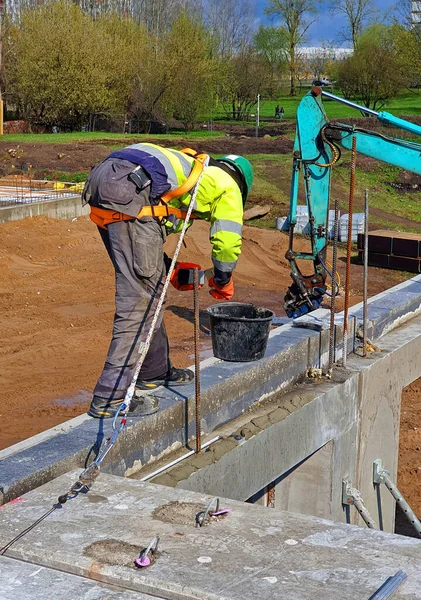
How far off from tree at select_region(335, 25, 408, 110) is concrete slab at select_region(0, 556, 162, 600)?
143 ft

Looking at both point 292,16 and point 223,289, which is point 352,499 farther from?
point 292,16

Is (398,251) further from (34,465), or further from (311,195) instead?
(34,465)

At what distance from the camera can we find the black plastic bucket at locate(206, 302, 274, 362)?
6328 mm

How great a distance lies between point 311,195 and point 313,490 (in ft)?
12.5

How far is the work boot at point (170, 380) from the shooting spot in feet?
18.6

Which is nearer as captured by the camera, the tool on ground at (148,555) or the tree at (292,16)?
the tool on ground at (148,555)

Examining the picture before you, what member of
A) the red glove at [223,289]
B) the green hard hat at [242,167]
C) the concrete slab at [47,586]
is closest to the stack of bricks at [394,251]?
the green hard hat at [242,167]

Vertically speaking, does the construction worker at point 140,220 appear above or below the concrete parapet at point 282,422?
above

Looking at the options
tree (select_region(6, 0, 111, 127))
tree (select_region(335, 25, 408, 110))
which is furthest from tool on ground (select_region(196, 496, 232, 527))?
tree (select_region(335, 25, 408, 110))

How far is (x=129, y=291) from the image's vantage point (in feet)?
17.3

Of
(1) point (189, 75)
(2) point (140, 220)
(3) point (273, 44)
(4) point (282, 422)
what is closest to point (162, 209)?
(2) point (140, 220)

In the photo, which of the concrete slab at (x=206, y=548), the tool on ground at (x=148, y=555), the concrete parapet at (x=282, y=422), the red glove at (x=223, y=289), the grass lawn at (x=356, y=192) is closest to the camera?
the concrete slab at (x=206, y=548)

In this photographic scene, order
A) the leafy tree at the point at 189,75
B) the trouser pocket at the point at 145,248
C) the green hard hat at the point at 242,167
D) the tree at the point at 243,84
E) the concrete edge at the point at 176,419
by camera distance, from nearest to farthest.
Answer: the concrete edge at the point at 176,419 < the trouser pocket at the point at 145,248 < the green hard hat at the point at 242,167 < the leafy tree at the point at 189,75 < the tree at the point at 243,84

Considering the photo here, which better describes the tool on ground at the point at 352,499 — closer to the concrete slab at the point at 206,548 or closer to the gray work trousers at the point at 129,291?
the gray work trousers at the point at 129,291
